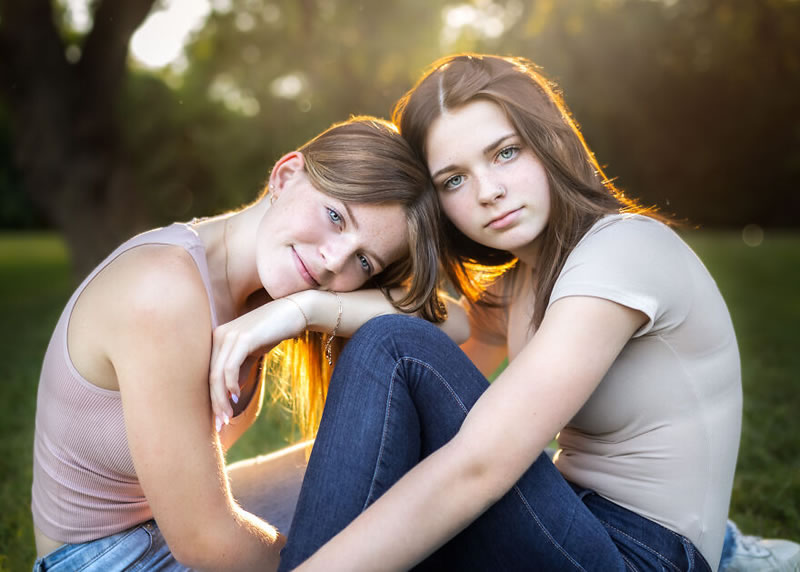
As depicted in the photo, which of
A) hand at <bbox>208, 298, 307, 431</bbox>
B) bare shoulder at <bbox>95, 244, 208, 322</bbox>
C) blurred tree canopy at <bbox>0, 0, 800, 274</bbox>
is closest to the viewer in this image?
bare shoulder at <bbox>95, 244, 208, 322</bbox>

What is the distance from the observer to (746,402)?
4672 millimetres

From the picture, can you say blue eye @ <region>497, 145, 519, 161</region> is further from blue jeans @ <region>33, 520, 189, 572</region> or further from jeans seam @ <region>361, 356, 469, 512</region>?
blue jeans @ <region>33, 520, 189, 572</region>

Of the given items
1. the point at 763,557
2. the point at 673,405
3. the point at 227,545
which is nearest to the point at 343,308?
the point at 227,545

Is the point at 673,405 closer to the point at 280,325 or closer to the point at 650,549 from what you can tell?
the point at 650,549

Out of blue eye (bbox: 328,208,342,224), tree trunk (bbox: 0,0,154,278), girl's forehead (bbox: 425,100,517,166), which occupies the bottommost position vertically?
blue eye (bbox: 328,208,342,224)

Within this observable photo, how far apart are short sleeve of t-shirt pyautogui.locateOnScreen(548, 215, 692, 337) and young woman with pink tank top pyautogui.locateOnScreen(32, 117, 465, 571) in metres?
0.63

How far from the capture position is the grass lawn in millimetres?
3225

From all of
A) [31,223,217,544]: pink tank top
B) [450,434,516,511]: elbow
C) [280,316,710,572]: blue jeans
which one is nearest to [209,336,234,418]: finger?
[31,223,217,544]: pink tank top

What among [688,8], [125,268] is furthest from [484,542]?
[688,8]

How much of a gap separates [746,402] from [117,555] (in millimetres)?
3906

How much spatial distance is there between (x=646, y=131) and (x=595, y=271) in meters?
23.6

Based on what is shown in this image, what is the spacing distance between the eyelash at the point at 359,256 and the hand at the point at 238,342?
0.97ft

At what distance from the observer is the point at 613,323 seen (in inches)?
73.3

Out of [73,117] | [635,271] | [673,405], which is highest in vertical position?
[73,117]
